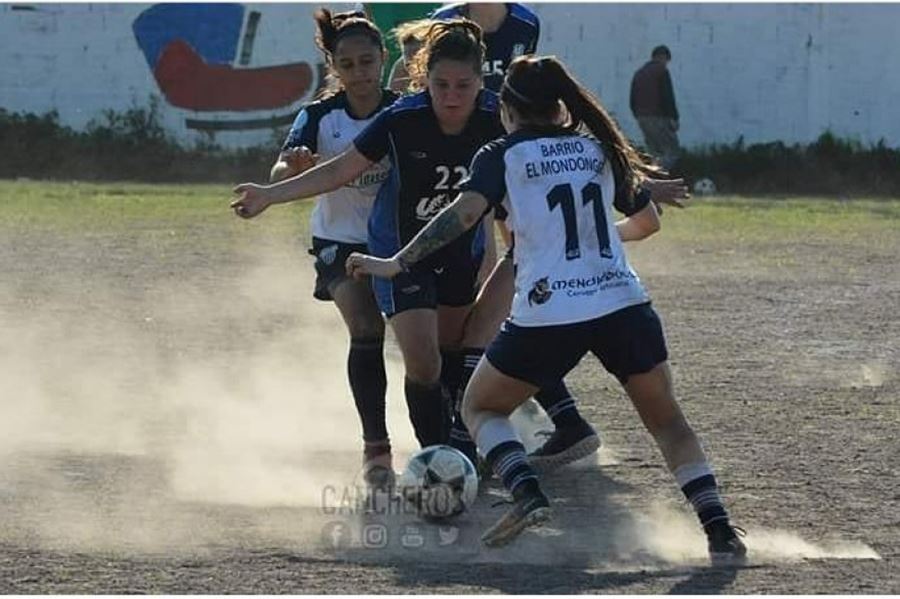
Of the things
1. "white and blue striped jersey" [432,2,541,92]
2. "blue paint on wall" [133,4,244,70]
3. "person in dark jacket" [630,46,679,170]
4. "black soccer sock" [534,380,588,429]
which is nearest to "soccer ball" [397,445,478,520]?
"black soccer sock" [534,380,588,429]

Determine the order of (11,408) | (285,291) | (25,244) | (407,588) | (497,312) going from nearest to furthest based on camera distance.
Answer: (407,588) < (497,312) < (11,408) < (285,291) < (25,244)

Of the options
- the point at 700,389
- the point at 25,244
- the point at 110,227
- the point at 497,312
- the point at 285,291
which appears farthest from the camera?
the point at 110,227

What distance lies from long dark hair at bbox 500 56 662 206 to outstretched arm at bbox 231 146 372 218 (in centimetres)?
85

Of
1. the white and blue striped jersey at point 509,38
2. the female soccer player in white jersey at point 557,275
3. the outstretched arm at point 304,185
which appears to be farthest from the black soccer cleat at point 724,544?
the white and blue striped jersey at point 509,38

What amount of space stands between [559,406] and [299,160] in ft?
5.25

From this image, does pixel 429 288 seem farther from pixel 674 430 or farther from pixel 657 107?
pixel 657 107

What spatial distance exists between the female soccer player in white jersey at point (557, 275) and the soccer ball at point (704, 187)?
19564 mm

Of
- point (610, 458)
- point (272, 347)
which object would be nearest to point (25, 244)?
point (272, 347)

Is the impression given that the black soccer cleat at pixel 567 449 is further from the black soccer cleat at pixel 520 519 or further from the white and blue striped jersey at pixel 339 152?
the black soccer cleat at pixel 520 519

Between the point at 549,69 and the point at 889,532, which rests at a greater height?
the point at 549,69

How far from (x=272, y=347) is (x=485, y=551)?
522 centimetres

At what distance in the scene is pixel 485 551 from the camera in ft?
19.6

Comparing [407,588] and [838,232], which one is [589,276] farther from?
[838,232]

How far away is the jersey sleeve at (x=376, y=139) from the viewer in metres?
6.78
